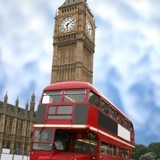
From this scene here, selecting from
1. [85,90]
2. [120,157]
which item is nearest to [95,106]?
[85,90]

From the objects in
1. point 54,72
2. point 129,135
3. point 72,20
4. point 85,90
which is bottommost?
point 129,135

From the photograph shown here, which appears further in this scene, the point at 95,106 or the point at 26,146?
the point at 26,146

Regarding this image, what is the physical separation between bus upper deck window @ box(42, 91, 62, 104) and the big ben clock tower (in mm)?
63528

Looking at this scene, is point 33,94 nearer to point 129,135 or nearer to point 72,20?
point 72,20

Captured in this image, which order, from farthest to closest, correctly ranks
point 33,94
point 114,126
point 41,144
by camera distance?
point 33,94 < point 114,126 < point 41,144

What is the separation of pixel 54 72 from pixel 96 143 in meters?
69.3

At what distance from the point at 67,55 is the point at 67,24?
9.07 metres

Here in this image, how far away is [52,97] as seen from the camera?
15.3 m

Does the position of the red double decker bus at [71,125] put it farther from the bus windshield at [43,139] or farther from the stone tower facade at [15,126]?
the stone tower facade at [15,126]

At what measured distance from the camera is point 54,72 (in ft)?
274

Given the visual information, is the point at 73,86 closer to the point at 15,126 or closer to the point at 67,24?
the point at 15,126

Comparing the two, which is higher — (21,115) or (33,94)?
(33,94)

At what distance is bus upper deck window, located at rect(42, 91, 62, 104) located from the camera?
1514 cm

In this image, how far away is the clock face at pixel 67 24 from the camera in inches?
3354
